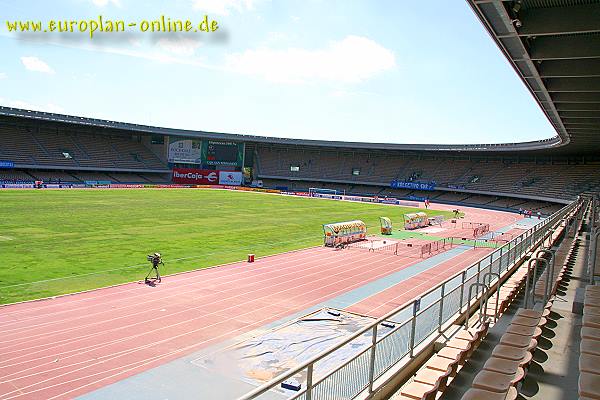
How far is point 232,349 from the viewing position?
12.2 metres

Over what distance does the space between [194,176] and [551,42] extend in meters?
77.5

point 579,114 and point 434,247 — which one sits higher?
point 579,114

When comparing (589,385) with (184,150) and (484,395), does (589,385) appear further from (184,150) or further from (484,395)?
(184,150)

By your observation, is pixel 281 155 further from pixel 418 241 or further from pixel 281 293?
pixel 281 293

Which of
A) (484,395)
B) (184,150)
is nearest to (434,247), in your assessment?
(484,395)

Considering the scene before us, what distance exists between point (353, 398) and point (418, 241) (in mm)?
28814

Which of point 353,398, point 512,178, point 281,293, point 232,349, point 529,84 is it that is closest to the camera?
point 353,398

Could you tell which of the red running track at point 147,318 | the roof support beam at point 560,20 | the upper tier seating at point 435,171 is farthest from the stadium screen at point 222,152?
the roof support beam at point 560,20

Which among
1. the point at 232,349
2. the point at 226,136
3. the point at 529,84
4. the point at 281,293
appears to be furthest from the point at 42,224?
the point at 226,136

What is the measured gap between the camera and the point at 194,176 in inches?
3376

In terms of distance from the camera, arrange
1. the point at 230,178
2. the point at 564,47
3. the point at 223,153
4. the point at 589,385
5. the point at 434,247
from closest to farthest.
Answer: the point at 589,385 → the point at 564,47 → the point at 434,247 → the point at 230,178 → the point at 223,153

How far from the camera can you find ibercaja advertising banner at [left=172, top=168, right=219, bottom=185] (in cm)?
8538

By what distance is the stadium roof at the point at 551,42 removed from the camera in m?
10.3

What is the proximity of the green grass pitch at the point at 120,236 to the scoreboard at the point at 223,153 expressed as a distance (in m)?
37.6
